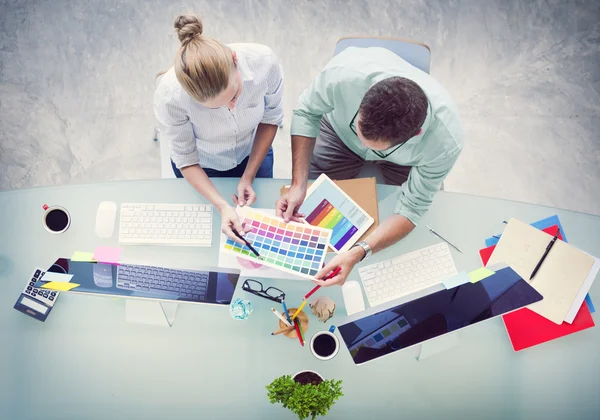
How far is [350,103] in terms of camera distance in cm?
151

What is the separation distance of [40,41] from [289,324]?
2193 millimetres

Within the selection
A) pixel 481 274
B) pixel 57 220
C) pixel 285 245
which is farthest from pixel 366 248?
pixel 57 220

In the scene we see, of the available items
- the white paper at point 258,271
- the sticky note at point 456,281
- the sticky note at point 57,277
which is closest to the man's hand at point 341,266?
the white paper at point 258,271

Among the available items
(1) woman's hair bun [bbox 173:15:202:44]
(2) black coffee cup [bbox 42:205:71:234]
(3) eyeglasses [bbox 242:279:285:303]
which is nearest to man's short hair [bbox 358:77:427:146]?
(1) woman's hair bun [bbox 173:15:202:44]

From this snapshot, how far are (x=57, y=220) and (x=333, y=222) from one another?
2.97 feet

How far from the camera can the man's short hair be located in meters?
1.20

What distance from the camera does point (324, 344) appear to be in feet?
4.74

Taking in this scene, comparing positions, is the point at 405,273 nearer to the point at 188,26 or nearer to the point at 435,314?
the point at 435,314

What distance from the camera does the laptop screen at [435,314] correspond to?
1.24m

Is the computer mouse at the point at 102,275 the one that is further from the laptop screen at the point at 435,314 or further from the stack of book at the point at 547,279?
the stack of book at the point at 547,279

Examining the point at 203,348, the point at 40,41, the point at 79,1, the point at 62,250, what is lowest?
the point at 203,348

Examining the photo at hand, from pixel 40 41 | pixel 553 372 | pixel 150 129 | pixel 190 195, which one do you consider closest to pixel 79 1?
pixel 40 41

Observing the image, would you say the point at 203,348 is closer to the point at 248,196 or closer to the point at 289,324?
the point at 289,324

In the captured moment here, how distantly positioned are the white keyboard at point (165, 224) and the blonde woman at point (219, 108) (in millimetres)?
79
